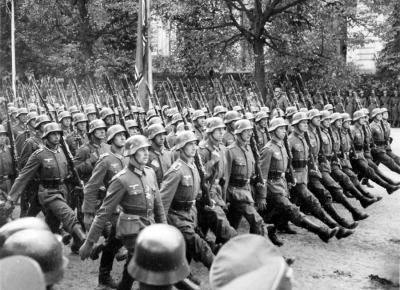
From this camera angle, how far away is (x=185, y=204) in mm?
6645

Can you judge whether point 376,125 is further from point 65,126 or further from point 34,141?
point 34,141

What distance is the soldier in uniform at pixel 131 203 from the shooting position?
5.93 meters

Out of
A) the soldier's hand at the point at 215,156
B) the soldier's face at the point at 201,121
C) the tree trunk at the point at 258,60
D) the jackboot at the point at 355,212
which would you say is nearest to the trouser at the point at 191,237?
the soldier's hand at the point at 215,156

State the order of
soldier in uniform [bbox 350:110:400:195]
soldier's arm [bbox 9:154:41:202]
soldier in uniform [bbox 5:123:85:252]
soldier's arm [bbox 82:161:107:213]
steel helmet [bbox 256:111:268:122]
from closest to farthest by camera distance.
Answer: soldier's arm [bbox 82:161:107:213] → soldier in uniform [bbox 5:123:85:252] → soldier's arm [bbox 9:154:41:202] → steel helmet [bbox 256:111:268:122] → soldier in uniform [bbox 350:110:400:195]

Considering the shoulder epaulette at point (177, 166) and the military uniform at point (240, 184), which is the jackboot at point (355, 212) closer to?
the military uniform at point (240, 184)

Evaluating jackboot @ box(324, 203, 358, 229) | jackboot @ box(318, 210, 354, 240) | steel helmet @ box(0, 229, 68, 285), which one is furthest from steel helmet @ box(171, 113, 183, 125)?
steel helmet @ box(0, 229, 68, 285)

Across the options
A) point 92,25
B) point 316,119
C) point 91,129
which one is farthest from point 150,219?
point 92,25

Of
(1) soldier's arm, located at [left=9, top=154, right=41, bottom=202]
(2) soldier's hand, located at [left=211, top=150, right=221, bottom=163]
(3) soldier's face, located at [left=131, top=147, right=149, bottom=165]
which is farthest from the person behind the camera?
(2) soldier's hand, located at [left=211, top=150, right=221, bottom=163]

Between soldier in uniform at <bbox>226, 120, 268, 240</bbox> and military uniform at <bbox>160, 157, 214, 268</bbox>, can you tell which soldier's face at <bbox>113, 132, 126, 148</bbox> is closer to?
military uniform at <bbox>160, 157, 214, 268</bbox>

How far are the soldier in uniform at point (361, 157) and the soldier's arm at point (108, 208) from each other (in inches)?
286

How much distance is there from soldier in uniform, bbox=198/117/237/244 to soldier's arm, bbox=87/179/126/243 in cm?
154

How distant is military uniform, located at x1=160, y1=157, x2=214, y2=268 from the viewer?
6.45 metres

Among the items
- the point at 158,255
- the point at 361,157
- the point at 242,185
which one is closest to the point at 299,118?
the point at 242,185

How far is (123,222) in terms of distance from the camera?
596 cm
